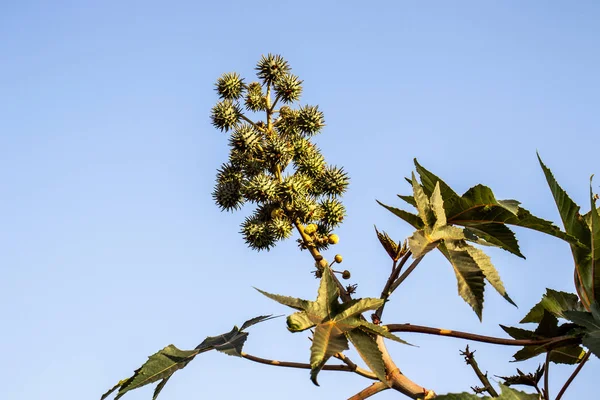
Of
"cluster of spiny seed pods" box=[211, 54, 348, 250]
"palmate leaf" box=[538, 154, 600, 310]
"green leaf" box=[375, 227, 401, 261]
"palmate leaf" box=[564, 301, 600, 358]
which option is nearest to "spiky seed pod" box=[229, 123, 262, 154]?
"cluster of spiny seed pods" box=[211, 54, 348, 250]

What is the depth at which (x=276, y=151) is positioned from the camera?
4.84 metres

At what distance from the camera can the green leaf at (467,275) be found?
2178 mm

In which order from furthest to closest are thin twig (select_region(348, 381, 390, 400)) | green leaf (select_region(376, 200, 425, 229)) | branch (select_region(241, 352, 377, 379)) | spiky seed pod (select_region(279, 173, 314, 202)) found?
1. spiky seed pod (select_region(279, 173, 314, 202))
2. green leaf (select_region(376, 200, 425, 229))
3. branch (select_region(241, 352, 377, 379))
4. thin twig (select_region(348, 381, 390, 400))

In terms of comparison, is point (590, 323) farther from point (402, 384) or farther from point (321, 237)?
point (321, 237)

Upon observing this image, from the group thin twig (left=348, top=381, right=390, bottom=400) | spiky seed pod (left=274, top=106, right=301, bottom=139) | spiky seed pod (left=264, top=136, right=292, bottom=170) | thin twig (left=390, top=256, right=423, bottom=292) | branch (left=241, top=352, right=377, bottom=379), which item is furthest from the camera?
spiky seed pod (left=274, top=106, right=301, bottom=139)

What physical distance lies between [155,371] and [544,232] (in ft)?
4.97

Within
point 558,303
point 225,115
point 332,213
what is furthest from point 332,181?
point 558,303

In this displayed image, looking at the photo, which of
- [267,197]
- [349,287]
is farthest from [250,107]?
[349,287]

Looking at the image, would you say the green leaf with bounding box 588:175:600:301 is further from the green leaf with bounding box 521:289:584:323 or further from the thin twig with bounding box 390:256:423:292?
the thin twig with bounding box 390:256:423:292

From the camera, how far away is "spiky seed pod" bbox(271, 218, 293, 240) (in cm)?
454

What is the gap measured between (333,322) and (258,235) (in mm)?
2792

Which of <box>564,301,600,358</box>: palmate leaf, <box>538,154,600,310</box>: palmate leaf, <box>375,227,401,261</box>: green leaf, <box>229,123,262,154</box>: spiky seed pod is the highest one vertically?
<box>229,123,262,154</box>: spiky seed pod

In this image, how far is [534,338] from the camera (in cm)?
262

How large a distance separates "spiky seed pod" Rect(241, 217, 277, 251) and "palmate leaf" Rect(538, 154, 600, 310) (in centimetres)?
243
